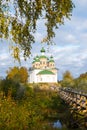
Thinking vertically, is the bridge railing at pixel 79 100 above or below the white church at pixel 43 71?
below

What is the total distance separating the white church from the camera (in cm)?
14338

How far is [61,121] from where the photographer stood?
28594mm

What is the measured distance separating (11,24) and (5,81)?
2199 centimetres

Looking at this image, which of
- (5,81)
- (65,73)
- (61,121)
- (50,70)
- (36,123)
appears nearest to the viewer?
(36,123)

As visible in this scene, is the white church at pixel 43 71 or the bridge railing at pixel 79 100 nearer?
the bridge railing at pixel 79 100

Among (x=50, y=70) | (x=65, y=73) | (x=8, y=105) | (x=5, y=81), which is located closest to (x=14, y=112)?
(x=8, y=105)

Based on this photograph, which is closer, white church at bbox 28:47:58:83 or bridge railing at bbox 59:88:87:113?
bridge railing at bbox 59:88:87:113

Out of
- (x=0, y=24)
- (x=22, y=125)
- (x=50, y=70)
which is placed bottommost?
(x=22, y=125)

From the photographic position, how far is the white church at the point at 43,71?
14338 centimetres

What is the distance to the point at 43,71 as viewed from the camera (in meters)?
145

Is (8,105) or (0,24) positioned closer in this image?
(0,24)

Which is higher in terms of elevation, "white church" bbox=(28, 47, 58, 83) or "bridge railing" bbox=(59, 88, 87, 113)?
"white church" bbox=(28, 47, 58, 83)

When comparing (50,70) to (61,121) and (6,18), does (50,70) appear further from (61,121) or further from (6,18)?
(6,18)

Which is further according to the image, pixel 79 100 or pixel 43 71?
pixel 43 71
